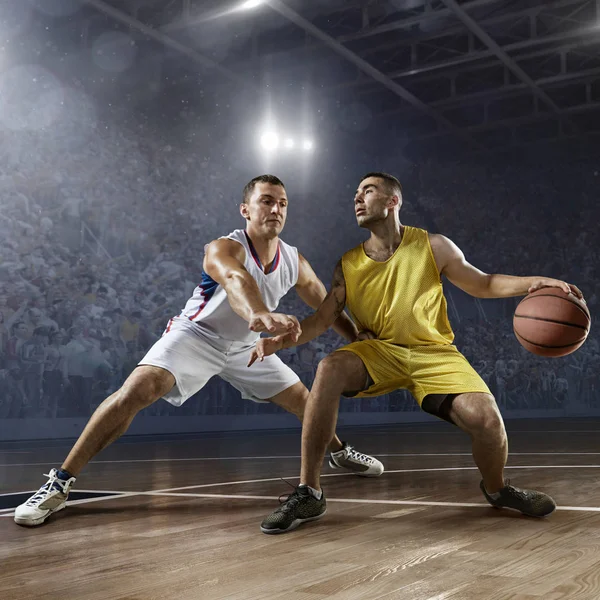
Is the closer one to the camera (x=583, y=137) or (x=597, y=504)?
(x=597, y=504)

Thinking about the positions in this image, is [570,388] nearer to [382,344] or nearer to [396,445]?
[396,445]

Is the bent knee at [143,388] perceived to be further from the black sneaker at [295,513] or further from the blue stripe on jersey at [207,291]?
the black sneaker at [295,513]

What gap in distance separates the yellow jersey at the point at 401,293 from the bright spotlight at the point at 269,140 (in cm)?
1146

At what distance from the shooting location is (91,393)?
10211 millimetres

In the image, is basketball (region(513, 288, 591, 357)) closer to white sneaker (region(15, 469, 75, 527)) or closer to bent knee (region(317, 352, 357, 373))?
bent knee (region(317, 352, 357, 373))

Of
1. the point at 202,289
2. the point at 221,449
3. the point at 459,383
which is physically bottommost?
the point at 221,449

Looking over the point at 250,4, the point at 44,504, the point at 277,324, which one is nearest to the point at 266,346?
the point at 277,324

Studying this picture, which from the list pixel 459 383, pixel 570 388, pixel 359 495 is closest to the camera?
pixel 459 383

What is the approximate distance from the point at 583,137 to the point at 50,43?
39.3 ft

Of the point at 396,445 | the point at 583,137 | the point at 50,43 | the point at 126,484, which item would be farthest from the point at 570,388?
the point at 126,484

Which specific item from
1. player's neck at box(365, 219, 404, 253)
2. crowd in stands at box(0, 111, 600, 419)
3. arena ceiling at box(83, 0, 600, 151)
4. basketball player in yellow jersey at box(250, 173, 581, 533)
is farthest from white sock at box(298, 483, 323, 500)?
arena ceiling at box(83, 0, 600, 151)

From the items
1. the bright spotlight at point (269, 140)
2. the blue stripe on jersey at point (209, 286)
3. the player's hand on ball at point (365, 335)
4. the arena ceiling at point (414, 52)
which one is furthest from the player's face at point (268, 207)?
the bright spotlight at point (269, 140)

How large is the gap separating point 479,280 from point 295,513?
1281mm

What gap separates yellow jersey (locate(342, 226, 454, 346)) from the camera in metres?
3.30
